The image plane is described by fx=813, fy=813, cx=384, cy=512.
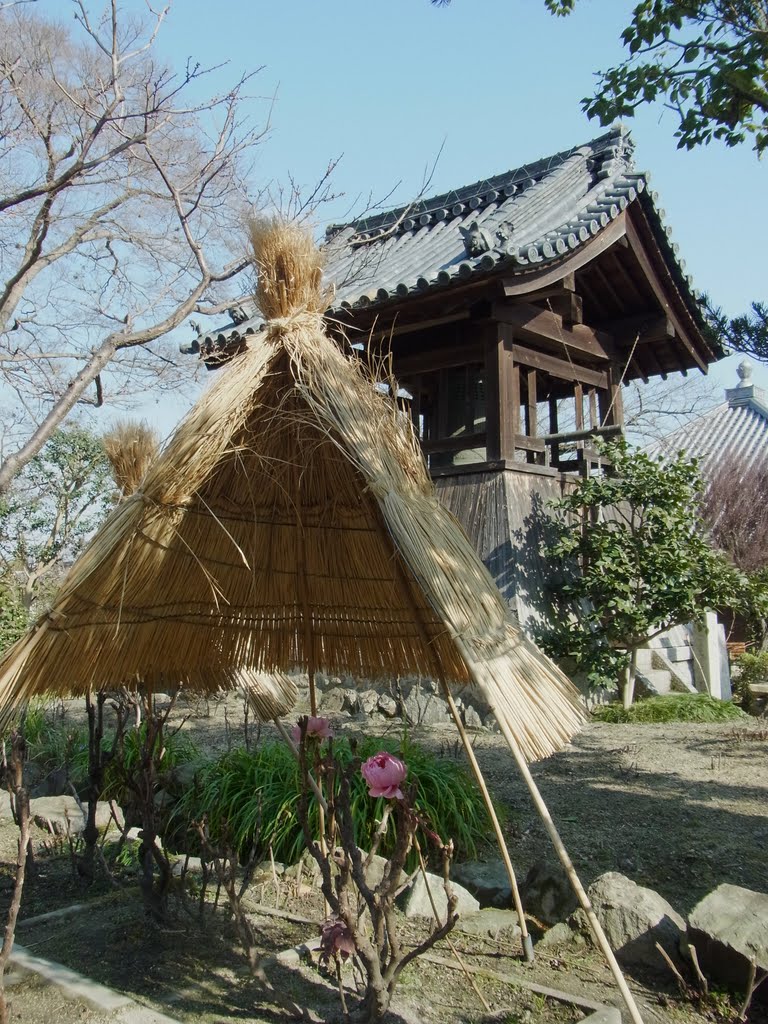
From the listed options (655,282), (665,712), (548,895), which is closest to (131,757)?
(548,895)

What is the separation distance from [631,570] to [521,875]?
398cm

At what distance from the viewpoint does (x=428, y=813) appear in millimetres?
3725

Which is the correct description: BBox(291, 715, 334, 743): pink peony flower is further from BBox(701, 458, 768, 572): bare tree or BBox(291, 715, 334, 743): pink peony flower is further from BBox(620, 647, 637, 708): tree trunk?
BBox(701, 458, 768, 572): bare tree

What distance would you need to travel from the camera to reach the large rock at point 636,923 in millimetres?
2531

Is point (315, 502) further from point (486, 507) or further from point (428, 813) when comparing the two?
point (486, 507)

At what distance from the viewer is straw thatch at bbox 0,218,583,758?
220 centimetres

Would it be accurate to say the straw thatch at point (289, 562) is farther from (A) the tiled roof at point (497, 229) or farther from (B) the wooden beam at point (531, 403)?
(B) the wooden beam at point (531, 403)

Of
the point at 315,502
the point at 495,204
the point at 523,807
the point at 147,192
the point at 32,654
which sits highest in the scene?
the point at 495,204

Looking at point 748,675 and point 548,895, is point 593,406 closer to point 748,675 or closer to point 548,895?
point 748,675

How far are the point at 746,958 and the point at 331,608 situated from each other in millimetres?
1836

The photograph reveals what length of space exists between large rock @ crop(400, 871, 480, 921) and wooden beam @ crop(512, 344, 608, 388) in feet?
16.9

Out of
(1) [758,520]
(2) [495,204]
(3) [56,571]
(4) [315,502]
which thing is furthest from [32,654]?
(1) [758,520]

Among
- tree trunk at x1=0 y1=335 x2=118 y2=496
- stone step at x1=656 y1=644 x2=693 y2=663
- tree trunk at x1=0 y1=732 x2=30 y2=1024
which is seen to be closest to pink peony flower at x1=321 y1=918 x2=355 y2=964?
tree trunk at x1=0 y1=732 x2=30 y2=1024

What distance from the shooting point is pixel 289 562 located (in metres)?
3.33
